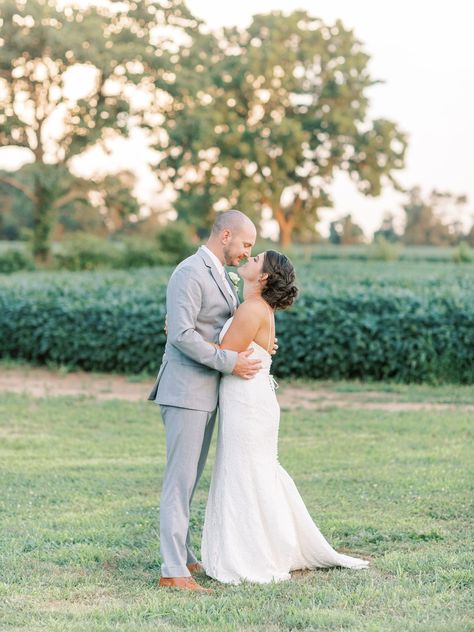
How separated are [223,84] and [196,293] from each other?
48.0 meters

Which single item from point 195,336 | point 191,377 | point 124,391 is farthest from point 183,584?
point 124,391

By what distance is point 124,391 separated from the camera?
12750 millimetres

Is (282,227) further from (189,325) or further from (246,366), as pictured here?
(189,325)

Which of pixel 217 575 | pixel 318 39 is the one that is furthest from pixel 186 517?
pixel 318 39

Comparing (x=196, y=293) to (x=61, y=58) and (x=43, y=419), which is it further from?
(x=61, y=58)

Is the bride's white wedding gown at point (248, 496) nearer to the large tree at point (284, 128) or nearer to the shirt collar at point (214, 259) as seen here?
the shirt collar at point (214, 259)

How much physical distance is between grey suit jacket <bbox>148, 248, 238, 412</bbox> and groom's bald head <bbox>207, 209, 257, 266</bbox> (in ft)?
0.28

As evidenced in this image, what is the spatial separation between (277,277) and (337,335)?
8115mm

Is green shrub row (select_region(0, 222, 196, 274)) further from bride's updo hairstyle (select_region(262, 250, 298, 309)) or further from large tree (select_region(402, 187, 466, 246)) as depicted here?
large tree (select_region(402, 187, 466, 246))

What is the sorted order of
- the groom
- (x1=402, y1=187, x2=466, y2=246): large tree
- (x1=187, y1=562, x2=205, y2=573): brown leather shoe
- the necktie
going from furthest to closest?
(x1=402, y1=187, x2=466, y2=246): large tree, (x1=187, y1=562, x2=205, y2=573): brown leather shoe, the necktie, the groom

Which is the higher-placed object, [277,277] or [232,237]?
[232,237]

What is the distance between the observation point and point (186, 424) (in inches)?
194

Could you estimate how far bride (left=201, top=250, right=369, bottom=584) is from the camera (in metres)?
5.05

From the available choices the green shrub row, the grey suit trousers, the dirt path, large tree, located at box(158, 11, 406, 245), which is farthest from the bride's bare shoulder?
large tree, located at box(158, 11, 406, 245)
